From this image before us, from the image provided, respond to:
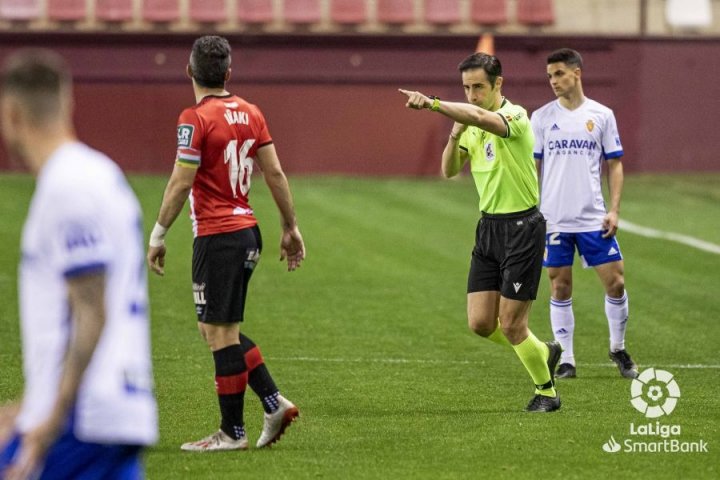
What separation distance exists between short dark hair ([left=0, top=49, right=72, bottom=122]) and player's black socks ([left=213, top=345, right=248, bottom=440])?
365 centimetres

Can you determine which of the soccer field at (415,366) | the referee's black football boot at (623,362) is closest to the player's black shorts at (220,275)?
the soccer field at (415,366)

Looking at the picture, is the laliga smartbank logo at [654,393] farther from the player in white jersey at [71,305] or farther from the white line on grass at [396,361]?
the player in white jersey at [71,305]

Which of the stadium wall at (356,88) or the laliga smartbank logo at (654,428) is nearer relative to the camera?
the laliga smartbank logo at (654,428)

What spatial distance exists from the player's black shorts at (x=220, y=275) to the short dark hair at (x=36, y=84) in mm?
3488

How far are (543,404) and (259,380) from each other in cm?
205

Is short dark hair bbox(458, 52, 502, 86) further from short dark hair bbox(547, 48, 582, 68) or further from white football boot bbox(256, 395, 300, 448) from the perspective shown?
white football boot bbox(256, 395, 300, 448)

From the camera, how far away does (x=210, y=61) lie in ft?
24.2

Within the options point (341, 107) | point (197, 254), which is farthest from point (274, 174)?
point (341, 107)

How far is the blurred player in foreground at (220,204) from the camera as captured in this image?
24.1 feet

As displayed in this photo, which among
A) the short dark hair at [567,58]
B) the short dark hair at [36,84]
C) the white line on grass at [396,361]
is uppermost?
the short dark hair at [567,58]

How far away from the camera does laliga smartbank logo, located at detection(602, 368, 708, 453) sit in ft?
25.4

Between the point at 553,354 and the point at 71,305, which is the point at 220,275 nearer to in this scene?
the point at 553,354

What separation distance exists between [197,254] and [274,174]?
0.60 m

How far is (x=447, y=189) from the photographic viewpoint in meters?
30.1
